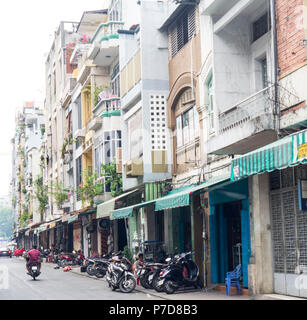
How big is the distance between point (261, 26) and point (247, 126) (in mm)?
3854

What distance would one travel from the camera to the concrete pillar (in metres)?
15.6

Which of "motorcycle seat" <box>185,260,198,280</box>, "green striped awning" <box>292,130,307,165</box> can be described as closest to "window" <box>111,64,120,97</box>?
"motorcycle seat" <box>185,260,198,280</box>

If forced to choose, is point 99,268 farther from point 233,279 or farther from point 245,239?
point 245,239

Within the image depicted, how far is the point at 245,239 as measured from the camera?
54.9ft

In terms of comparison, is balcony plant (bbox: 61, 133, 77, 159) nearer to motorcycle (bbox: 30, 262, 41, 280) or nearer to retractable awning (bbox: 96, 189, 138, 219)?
retractable awning (bbox: 96, 189, 138, 219)

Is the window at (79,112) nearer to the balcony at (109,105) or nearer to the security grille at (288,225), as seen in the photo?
the balcony at (109,105)

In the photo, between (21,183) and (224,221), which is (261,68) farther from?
(21,183)

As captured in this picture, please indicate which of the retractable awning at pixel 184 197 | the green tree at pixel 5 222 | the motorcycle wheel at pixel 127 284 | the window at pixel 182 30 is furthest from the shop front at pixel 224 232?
the green tree at pixel 5 222

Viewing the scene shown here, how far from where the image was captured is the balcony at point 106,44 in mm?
30622

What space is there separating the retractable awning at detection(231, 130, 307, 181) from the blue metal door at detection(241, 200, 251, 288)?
3035 millimetres

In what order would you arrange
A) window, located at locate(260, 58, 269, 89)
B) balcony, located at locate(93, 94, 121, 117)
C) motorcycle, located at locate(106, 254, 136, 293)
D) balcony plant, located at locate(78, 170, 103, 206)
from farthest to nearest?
1. balcony plant, located at locate(78, 170, 103, 206)
2. balcony, located at locate(93, 94, 121, 117)
3. motorcycle, located at locate(106, 254, 136, 293)
4. window, located at locate(260, 58, 269, 89)

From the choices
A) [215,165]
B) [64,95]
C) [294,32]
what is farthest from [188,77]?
[64,95]

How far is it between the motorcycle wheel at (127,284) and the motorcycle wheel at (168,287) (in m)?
1.52

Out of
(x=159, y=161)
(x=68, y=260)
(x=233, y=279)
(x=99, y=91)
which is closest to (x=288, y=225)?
(x=233, y=279)
